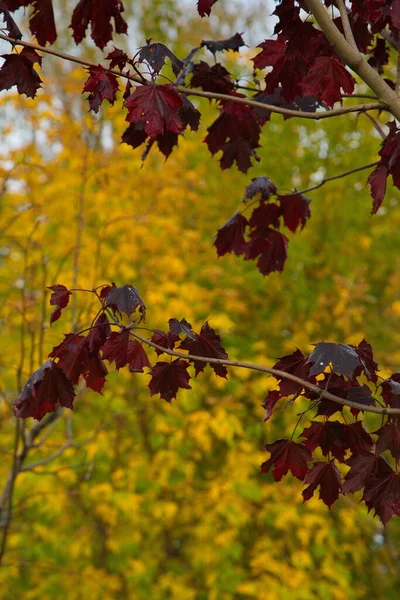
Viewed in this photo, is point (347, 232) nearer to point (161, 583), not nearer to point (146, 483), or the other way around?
point (146, 483)

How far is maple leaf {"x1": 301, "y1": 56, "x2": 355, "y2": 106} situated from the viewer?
76.2 inches

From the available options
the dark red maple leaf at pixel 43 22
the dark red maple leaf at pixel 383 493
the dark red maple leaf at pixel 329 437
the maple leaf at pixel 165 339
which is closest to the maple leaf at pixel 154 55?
the maple leaf at pixel 165 339

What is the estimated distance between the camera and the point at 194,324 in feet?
20.1

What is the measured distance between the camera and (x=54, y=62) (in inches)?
327

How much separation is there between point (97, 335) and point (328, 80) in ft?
3.12

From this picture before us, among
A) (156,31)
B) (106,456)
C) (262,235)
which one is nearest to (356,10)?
(262,235)

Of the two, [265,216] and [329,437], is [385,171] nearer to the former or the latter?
[329,437]

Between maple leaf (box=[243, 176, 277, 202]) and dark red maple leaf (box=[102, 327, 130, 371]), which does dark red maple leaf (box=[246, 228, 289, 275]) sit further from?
dark red maple leaf (box=[102, 327, 130, 371])

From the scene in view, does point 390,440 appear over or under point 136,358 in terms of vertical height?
under

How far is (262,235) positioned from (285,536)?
16.1ft

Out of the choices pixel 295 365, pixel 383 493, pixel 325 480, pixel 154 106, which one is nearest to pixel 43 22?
pixel 154 106

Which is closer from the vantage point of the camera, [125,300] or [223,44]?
[125,300]

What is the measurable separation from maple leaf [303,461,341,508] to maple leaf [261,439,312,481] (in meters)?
0.04

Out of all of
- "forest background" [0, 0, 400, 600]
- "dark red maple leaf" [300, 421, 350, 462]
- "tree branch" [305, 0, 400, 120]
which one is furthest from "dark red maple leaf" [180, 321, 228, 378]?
"forest background" [0, 0, 400, 600]
